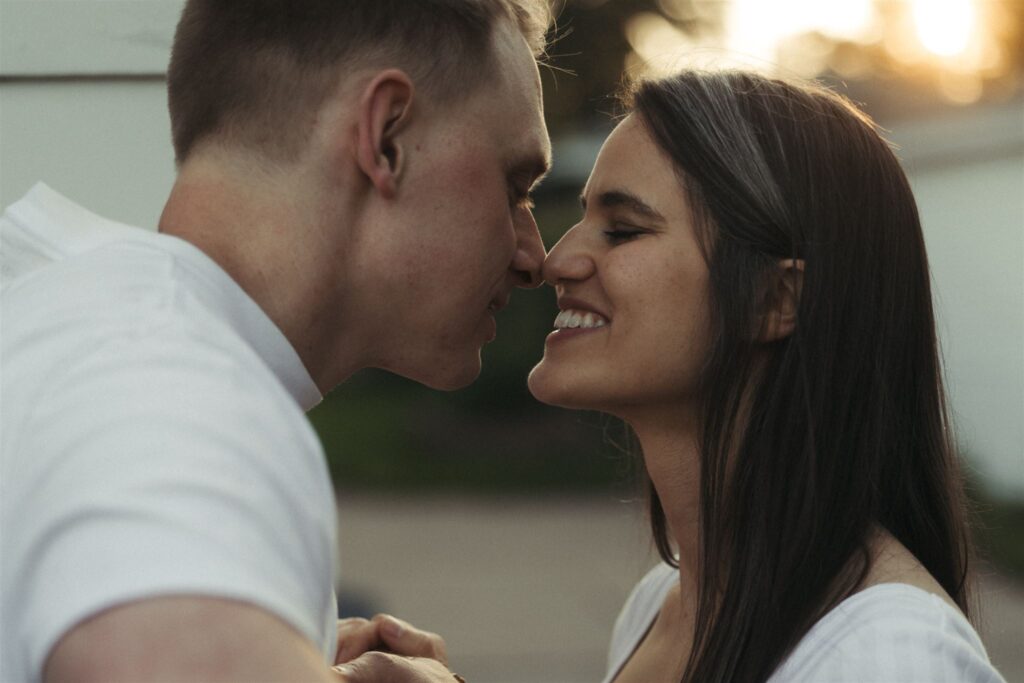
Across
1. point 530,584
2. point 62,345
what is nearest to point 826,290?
point 62,345

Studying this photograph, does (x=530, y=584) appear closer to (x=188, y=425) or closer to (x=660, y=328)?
(x=660, y=328)

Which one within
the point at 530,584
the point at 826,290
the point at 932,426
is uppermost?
Answer: the point at 826,290

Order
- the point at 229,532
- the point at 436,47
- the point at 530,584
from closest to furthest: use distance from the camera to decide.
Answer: the point at 229,532, the point at 436,47, the point at 530,584

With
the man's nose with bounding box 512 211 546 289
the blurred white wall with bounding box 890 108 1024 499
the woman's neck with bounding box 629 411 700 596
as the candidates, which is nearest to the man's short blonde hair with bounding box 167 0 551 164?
the man's nose with bounding box 512 211 546 289

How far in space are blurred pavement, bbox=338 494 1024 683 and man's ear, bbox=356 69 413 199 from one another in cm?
346

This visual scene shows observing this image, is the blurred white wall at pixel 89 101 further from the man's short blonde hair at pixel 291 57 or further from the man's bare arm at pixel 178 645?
the man's bare arm at pixel 178 645

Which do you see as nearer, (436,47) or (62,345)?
(62,345)

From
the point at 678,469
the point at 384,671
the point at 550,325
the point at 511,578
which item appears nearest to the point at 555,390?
the point at 678,469

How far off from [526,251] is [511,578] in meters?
7.75

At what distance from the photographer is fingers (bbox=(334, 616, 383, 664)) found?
2.16 metres

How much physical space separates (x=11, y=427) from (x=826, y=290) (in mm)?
1546

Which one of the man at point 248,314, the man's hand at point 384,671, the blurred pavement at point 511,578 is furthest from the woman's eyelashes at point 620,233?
the blurred pavement at point 511,578

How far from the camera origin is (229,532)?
889 mm

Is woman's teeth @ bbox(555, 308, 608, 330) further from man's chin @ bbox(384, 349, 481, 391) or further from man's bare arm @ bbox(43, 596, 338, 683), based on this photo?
man's bare arm @ bbox(43, 596, 338, 683)
